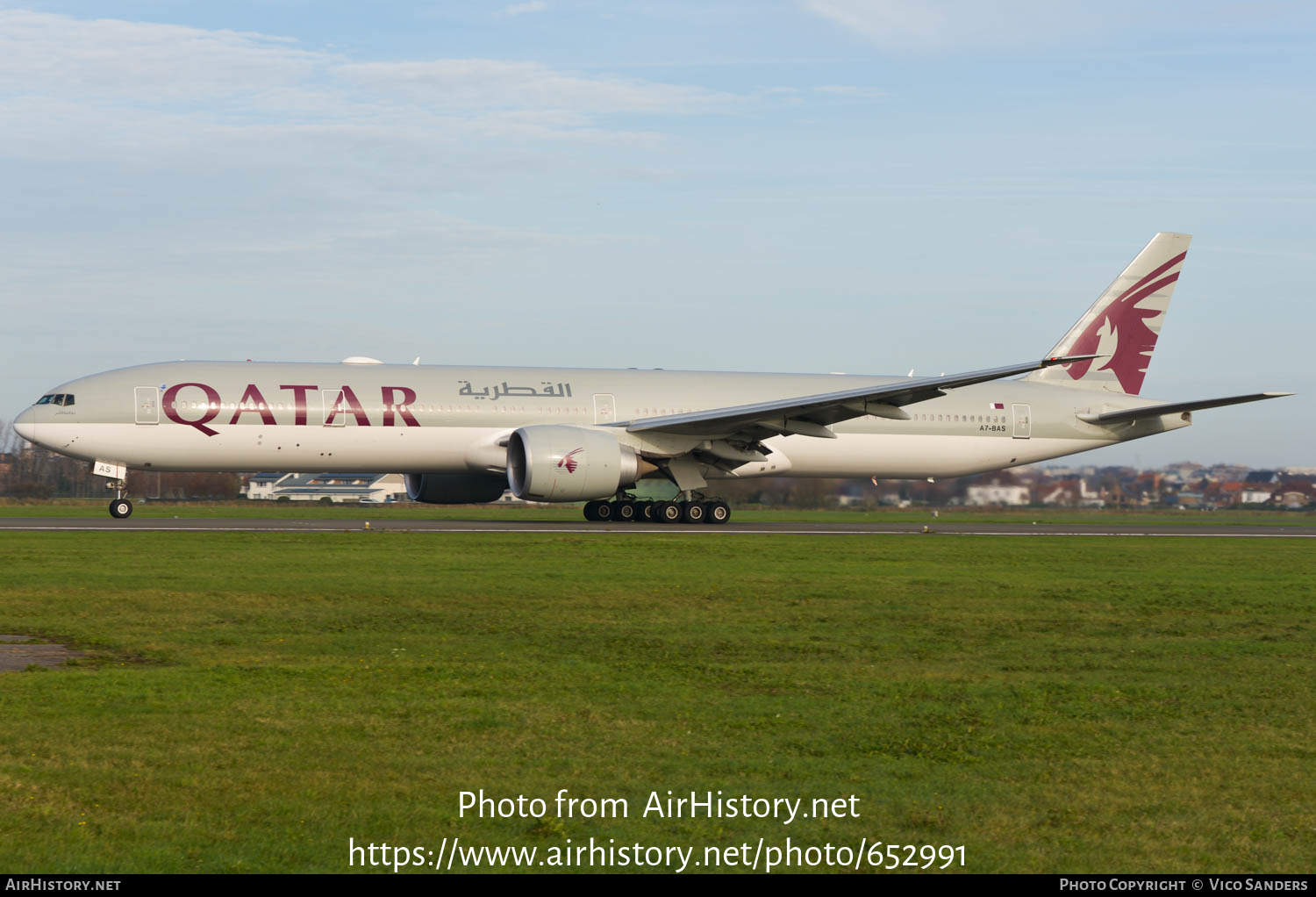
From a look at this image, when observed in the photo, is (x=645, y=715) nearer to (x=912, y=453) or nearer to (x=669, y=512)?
(x=669, y=512)

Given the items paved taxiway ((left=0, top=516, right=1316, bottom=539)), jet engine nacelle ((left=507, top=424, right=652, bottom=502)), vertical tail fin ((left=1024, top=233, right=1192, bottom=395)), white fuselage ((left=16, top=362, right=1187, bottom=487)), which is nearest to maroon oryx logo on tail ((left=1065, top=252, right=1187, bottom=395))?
vertical tail fin ((left=1024, top=233, right=1192, bottom=395))

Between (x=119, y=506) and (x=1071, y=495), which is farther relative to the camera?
(x=1071, y=495)

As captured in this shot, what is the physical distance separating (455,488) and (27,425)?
1039 centimetres

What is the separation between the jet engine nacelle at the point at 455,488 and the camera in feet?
111

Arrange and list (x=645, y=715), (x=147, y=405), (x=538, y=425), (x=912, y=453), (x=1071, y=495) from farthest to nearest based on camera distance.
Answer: (x=1071, y=495), (x=912, y=453), (x=538, y=425), (x=147, y=405), (x=645, y=715)

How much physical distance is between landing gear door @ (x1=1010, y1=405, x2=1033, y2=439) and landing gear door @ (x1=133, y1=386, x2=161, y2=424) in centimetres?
2314

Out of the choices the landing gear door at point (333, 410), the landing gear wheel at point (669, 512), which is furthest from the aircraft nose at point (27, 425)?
the landing gear wheel at point (669, 512)

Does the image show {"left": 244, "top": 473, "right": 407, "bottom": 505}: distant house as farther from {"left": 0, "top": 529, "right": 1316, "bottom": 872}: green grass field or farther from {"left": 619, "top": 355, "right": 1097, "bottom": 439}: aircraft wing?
{"left": 0, "top": 529, "right": 1316, "bottom": 872}: green grass field

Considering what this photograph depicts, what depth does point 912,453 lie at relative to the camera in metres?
36.0

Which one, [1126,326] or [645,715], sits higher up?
[1126,326]

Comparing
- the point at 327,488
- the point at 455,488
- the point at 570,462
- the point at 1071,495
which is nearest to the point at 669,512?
the point at 570,462

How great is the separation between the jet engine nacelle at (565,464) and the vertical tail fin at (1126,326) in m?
15.7

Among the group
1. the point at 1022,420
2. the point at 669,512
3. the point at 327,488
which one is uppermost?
the point at 1022,420

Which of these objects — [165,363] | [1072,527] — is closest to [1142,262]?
[1072,527]
